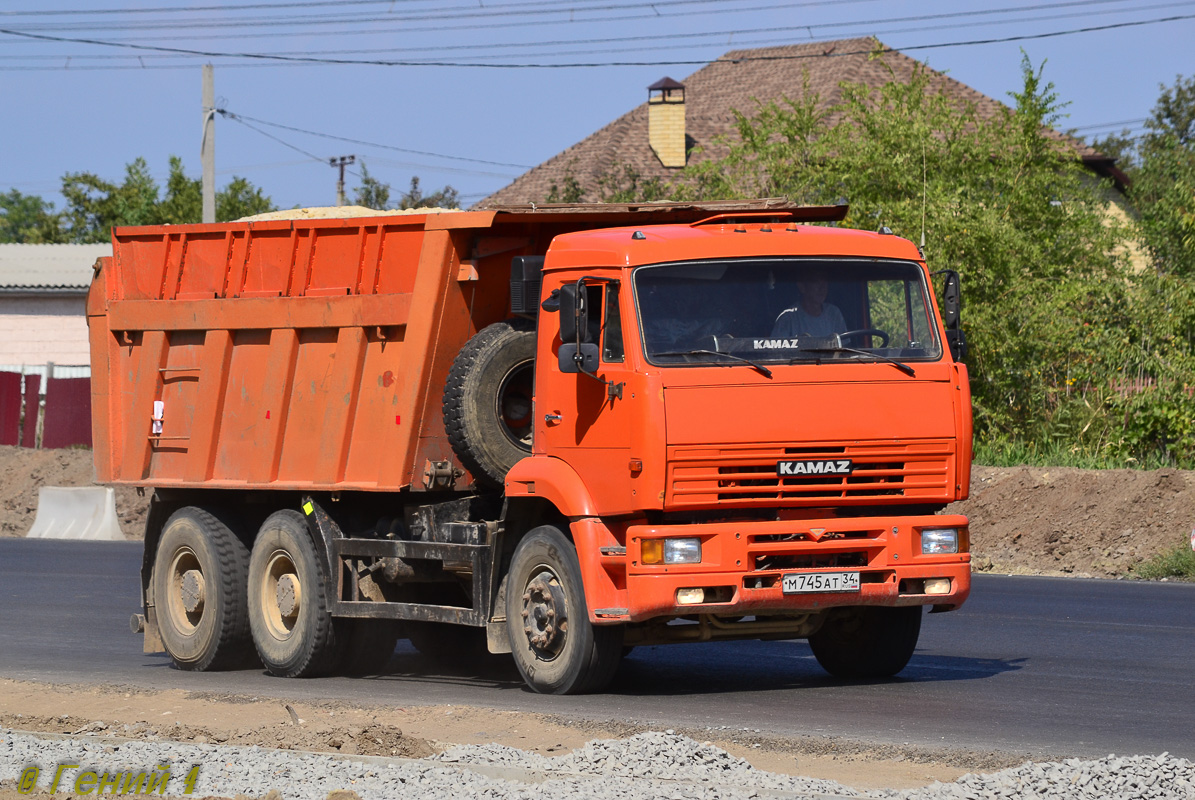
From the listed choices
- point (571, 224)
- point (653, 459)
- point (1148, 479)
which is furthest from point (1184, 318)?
point (653, 459)

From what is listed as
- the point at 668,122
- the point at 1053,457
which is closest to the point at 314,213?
the point at 1053,457

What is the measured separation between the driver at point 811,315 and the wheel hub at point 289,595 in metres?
4.28

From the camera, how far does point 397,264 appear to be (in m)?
11.5

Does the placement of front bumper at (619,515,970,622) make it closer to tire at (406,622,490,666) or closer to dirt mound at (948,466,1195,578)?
tire at (406,622,490,666)

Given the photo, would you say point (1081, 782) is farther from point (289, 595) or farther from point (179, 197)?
point (179, 197)

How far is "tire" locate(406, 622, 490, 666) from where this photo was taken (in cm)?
1302

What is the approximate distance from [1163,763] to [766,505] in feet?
9.99

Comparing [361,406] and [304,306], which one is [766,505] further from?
[304,306]

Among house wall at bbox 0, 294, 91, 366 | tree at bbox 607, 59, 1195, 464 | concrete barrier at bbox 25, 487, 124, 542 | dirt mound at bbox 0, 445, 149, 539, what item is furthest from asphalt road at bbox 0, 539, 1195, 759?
house wall at bbox 0, 294, 91, 366

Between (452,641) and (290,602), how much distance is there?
1.41 m

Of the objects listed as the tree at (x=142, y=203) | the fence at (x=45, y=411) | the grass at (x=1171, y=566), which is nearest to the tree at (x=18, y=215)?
the tree at (x=142, y=203)

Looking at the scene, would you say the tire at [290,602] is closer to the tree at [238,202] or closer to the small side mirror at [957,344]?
the small side mirror at [957,344]

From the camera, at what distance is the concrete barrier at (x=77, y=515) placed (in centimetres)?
2755

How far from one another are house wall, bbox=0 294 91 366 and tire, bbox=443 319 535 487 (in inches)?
1510
